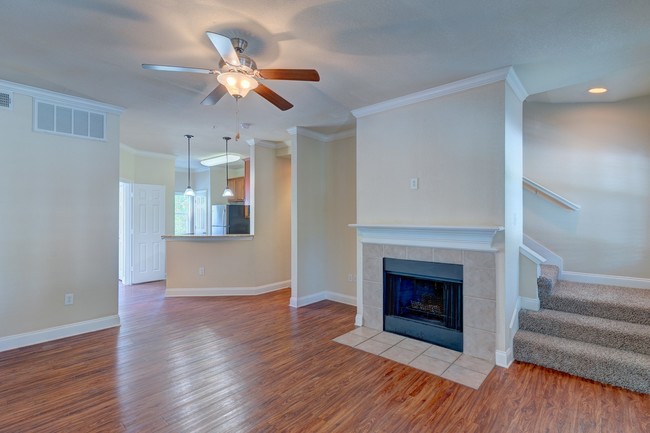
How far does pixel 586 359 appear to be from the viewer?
259 cm

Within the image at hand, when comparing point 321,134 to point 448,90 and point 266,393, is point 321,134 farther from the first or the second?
point 266,393

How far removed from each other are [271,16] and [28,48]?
2.03m

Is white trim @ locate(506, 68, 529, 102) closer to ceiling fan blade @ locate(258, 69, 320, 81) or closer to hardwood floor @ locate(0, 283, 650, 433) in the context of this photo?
ceiling fan blade @ locate(258, 69, 320, 81)

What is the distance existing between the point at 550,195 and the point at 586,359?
2.19 meters

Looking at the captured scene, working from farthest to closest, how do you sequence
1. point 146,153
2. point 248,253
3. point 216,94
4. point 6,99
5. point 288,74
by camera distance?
point 146,153
point 248,253
point 6,99
point 216,94
point 288,74

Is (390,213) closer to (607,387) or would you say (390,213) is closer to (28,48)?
(607,387)

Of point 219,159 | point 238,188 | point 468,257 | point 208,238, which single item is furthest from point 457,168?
point 238,188

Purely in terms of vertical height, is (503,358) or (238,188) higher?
(238,188)

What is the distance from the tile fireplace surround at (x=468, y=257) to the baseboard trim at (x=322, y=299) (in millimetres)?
1245

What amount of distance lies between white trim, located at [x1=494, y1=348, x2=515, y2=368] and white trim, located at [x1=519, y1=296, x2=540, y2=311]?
67cm

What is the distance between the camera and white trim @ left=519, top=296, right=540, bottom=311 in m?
Answer: 3.25

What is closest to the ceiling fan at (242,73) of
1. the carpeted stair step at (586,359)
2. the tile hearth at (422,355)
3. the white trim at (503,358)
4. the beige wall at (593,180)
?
the tile hearth at (422,355)

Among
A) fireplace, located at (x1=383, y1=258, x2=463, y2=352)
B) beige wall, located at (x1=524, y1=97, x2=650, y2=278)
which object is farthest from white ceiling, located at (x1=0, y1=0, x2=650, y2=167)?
fireplace, located at (x1=383, y1=258, x2=463, y2=352)

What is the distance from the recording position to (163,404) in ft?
7.36
